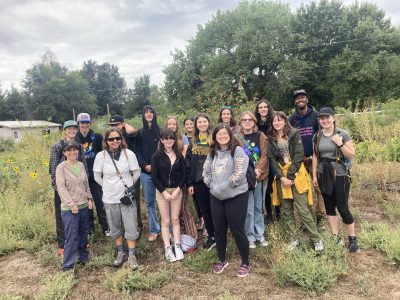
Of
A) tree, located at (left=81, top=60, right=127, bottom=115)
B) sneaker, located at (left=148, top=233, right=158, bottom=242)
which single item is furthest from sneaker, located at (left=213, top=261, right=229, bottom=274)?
tree, located at (left=81, top=60, right=127, bottom=115)

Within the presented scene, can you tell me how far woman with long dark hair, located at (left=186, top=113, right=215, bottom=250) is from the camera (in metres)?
3.95

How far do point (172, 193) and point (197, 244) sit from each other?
3.13 feet

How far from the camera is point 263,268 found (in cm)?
370

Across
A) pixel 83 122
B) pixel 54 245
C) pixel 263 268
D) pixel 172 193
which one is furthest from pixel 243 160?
pixel 54 245

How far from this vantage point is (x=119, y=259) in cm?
397

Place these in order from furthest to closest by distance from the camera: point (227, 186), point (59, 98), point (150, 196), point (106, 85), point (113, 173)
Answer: point (106, 85)
point (59, 98)
point (150, 196)
point (113, 173)
point (227, 186)

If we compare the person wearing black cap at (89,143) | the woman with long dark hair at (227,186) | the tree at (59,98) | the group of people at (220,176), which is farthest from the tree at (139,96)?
the woman with long dark hair at (227,186)

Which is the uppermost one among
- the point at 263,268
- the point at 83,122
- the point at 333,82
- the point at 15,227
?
the point at 333,82

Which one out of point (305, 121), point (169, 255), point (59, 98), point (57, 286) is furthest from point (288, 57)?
point (59, 98)

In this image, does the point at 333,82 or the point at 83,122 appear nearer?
the point at 83,122

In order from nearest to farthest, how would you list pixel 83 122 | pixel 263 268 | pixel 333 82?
1. pixel 263 268
2. pixel 83 122
3. pixel 333 82

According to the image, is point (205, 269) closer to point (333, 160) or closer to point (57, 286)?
point (57, 286)

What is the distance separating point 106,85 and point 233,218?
57.0 meters

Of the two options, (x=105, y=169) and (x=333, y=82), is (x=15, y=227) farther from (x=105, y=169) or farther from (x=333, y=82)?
(x=333, y=82)
